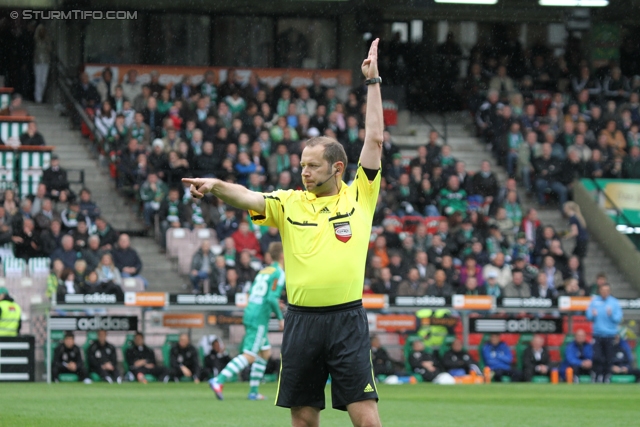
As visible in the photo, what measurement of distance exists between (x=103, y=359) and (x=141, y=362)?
2.00 feet

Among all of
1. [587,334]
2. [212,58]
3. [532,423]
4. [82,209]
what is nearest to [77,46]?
[212,58]

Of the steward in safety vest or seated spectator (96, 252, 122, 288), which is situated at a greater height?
seated spectator (96, 252, 122, 288)

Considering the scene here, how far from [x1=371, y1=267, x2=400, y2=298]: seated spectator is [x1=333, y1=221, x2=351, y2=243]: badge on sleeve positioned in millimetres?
14550

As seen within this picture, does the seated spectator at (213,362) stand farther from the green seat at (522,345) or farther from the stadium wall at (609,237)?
the stadium wall at (609,237)

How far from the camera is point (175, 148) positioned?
23844 millimetres

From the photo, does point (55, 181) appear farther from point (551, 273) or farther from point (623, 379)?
point (623, 379)

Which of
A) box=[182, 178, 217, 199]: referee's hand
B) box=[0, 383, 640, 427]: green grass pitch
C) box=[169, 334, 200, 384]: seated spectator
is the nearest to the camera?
box=[182, 178, 217, 199]: referee's hand

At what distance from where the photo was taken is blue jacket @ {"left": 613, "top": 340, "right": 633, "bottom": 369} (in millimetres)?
20609

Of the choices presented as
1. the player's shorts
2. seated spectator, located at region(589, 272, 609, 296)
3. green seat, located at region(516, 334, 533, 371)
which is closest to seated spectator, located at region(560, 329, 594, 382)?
green seat, located at region(516, 334, 533, 371)

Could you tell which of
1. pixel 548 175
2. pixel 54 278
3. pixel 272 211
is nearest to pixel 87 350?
pixel 54 278

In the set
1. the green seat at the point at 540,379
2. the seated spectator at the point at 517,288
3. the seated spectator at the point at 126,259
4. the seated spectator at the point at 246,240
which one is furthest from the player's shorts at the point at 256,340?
the seated spectator at the point at 517,288

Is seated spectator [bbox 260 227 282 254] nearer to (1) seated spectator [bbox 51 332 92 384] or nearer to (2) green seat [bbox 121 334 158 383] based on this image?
(2) green seat [bbox 121 334 158 383]

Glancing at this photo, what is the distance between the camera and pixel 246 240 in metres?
21.7

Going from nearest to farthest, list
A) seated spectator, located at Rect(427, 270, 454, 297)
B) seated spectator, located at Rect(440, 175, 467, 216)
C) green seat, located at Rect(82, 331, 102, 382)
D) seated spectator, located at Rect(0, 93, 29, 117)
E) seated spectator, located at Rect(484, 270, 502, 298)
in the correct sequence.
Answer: green seat, located at Rect(82, 331, 102, 382) < seated spectator, located at Rect(427, 270, 454, 297) < seated spectator, located at Rect(484, 270, 502, 298) < seated spectator, located at Rect(440, 175, 467, 216) < seated spectator, located at Rect(0, 93, 29, 117)
